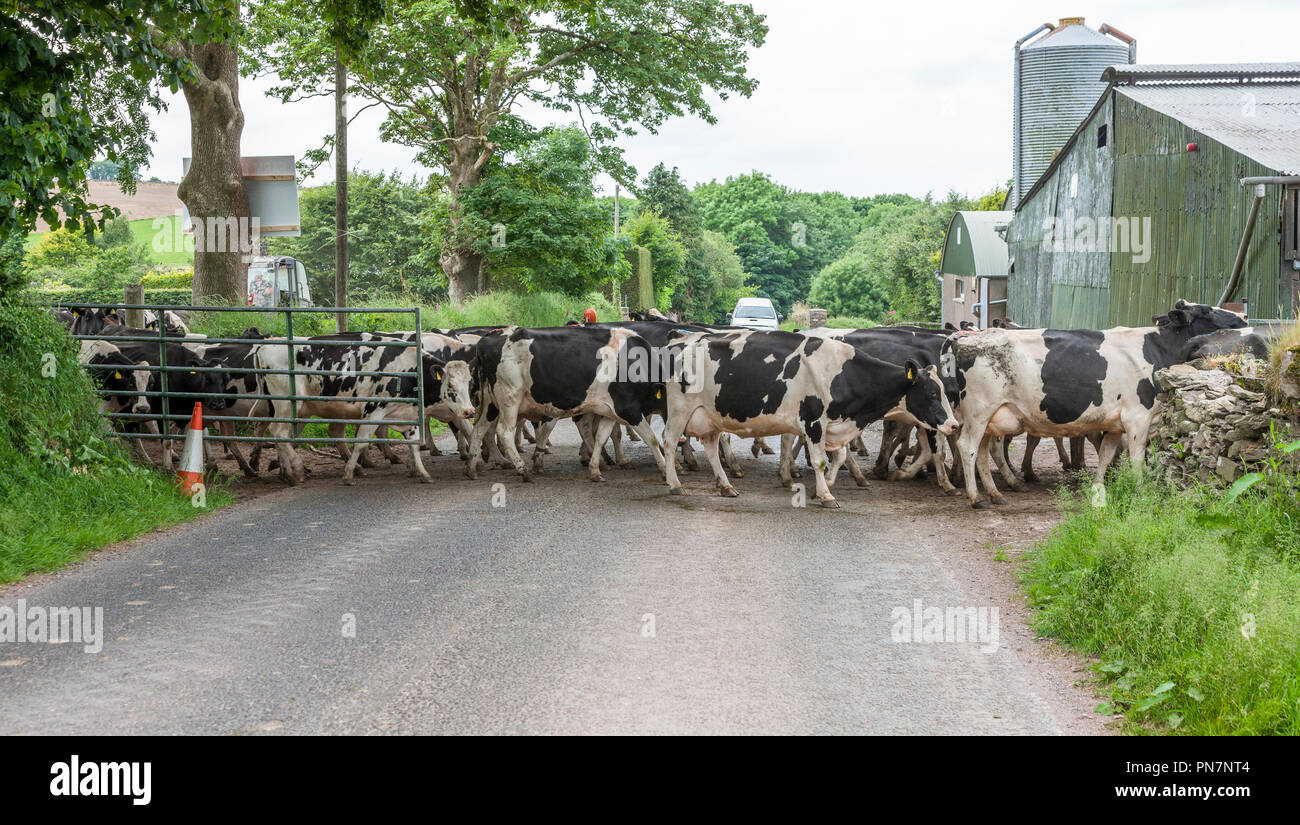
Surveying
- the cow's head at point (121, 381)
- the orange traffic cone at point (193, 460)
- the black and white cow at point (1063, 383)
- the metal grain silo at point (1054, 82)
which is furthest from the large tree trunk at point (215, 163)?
the metal grain silo at point (1054, 82)

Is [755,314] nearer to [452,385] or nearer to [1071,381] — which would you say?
[452,385]

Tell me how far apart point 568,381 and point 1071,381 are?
578cm

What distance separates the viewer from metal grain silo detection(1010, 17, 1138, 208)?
34688 millimetres

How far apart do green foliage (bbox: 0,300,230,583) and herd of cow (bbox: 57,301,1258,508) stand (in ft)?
3.53

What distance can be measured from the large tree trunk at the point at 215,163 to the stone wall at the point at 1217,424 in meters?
14.9

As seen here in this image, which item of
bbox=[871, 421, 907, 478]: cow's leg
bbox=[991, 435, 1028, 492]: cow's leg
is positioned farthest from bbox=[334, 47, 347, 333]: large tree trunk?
bbox=[991, 435, 1028, 492]: cow's leg

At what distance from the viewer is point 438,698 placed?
5.82 metres

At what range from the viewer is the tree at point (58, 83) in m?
9.69

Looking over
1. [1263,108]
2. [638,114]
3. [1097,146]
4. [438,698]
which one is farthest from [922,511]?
[638,114]

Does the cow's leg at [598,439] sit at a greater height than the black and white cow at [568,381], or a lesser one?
lesser

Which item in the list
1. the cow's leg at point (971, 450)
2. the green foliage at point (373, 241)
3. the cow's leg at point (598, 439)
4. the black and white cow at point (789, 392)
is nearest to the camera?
the cow's leg at point (971, 450)

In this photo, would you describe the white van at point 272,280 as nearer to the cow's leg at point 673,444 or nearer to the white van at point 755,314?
the white van at point 755,314
